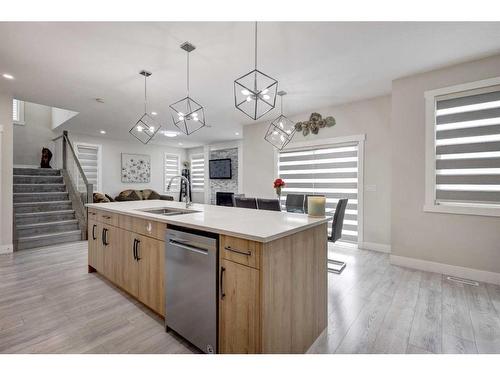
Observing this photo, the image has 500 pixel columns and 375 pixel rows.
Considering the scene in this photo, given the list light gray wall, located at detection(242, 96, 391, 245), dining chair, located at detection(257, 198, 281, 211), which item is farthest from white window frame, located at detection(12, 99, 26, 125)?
light gray wall, located at detection(242, 96, 391, 245)

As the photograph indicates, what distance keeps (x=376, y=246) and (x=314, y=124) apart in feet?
8.31

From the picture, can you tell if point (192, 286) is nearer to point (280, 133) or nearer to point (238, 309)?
point (238, 309)

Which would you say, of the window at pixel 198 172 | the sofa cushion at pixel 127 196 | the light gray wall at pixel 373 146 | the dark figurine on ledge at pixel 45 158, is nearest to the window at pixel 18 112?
the dark figurine on ledge at pixel 45 158

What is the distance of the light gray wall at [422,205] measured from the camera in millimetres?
2836

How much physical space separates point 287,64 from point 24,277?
4139 mm

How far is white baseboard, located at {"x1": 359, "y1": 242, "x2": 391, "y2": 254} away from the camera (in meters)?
4.04

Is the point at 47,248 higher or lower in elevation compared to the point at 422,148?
lower

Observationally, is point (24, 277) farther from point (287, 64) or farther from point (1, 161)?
point (287, 64)

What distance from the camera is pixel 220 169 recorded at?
857cm

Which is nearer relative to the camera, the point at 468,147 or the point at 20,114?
the point at 468,147

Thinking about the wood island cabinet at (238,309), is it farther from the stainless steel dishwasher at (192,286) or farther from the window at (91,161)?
the window at (91,161)

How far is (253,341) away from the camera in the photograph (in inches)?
50.8

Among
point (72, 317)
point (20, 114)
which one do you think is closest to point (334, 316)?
point (72, 317)
